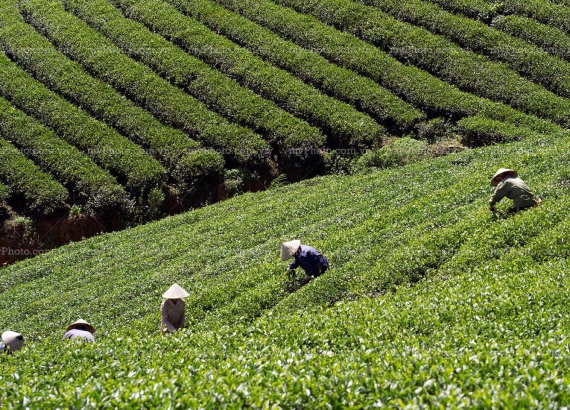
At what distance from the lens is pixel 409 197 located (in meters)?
24.0

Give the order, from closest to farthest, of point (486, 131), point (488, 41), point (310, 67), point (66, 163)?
A: point (486, 131) < point (66, 163) < point (488, 41) < point (310, 67)

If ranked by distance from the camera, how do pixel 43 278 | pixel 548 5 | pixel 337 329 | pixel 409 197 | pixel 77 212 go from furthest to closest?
pixel 548 5
pixel 77 212
pixel 43 278
pixel 409 197
pixel 337 329

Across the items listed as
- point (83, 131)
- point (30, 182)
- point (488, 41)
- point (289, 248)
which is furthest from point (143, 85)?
point (289, 248)

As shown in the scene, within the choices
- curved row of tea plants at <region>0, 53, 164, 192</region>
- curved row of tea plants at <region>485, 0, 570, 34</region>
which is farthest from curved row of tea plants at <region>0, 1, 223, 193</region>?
curved row of tea plants at <region>485, 0, 570, 34</region>

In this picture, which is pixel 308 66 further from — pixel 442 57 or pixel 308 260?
pixel 308 260

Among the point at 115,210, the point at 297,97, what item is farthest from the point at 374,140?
the point at 115,210

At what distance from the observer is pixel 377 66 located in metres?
41.1

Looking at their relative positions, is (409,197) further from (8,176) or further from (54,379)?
(8,176)

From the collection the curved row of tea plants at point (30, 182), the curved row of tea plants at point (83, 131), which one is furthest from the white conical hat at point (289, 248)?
the curved row of tea plants at point (30, 182)

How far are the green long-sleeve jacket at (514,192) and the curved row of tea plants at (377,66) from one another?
1911 cm

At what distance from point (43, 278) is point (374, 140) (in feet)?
67.8

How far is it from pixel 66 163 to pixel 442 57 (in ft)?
85.8

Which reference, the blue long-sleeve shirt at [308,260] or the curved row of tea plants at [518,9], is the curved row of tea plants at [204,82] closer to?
the curved row of tea plants at [518,9]

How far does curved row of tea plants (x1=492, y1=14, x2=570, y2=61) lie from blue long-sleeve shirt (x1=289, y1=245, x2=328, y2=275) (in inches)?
1174
